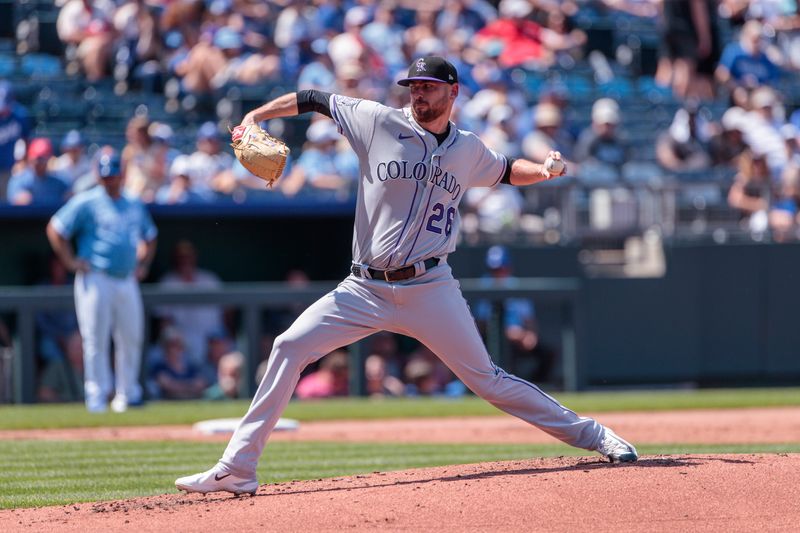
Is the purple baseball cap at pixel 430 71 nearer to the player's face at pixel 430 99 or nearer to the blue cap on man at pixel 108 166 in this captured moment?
the player's face at pixel 430 99

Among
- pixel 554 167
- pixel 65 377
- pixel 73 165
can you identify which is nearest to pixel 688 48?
pixel 73 165

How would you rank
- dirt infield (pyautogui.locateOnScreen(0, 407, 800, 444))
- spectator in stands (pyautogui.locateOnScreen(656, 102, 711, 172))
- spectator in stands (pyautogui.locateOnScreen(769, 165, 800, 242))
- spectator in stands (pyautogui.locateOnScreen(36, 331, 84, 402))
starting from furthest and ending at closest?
spectator in stands (pyautogui.locateOnScreen(656, 102, 711, 172))
spectator in stands (pyautogui.locateOnScreen(769, 165, 800, 242))
spectator in stands (pyautogui.locateOnScreen(36, 331, 84, 402))
dirt infield (pyautogui.locateOnScreen(0, 407, 800, 444))

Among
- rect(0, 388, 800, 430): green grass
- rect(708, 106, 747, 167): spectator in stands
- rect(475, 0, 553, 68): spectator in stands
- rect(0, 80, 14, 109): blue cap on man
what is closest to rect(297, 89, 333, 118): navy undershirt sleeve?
rect(0, 388, 800, 430): green grass

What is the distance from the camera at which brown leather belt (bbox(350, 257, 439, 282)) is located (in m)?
5.60

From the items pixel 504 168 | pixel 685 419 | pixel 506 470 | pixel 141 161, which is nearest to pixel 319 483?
pixel 506 470

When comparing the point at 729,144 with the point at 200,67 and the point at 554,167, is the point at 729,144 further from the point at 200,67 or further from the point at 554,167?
the point at 554,167

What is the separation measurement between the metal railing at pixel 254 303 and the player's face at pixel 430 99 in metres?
7.01

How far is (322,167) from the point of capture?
44.4ft

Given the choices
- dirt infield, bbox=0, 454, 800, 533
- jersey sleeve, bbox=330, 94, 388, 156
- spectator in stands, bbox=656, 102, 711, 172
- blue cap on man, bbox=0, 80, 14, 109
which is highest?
blue cap on man, bbox=0, 80, 14, 109

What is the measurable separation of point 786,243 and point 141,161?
6925 mm

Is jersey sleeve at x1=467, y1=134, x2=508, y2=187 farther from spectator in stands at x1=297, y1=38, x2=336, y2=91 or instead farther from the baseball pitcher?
spectator in stands at x1=297, y1=38, x2=336, y2=91

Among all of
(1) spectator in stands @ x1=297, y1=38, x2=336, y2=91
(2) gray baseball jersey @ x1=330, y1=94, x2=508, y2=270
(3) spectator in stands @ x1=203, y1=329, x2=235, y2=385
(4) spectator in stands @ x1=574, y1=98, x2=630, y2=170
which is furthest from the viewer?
(4) spectator in stands @ x1=574, y1=98, x2=630, y2=170

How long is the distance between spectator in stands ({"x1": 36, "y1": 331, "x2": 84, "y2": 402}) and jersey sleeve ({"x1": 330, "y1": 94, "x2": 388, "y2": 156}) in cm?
719

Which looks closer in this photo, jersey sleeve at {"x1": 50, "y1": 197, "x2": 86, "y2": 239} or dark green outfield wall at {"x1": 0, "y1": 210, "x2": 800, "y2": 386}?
jersey sleeve at {"x1": 50, "y1": 197, "x2": 86, "y2": 239}
